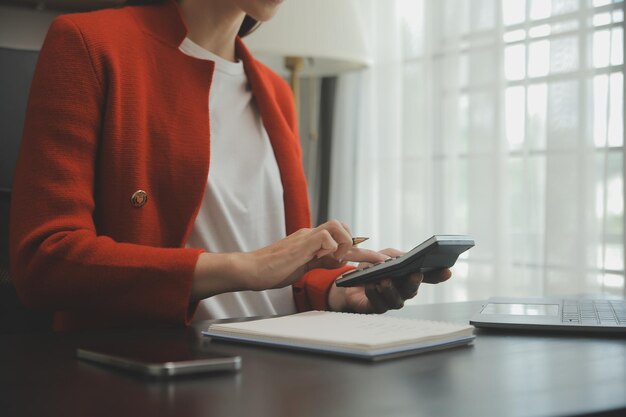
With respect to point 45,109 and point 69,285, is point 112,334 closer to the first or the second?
point 69,285

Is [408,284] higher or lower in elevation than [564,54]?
lower

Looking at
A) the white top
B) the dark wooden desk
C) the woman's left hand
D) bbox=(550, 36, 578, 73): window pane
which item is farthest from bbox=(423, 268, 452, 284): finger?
bbox=(550, 36, 578, 73): window pane

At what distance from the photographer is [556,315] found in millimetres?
957

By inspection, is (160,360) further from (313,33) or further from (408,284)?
(313,33)

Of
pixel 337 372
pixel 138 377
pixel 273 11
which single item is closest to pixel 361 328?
pixel 337 372

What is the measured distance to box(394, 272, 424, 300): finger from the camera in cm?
99

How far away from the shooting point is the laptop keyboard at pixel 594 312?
899 mm

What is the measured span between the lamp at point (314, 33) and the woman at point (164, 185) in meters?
0.74

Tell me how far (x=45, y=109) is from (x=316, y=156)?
1.98 m

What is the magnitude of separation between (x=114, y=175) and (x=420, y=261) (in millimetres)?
460

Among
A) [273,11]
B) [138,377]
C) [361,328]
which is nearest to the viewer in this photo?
[138,377]

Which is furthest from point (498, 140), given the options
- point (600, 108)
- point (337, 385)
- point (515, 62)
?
point (337, 385)

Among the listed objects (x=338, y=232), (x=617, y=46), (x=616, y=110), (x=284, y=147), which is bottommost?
(x=338, y=232)

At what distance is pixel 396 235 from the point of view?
2572 millimetres
